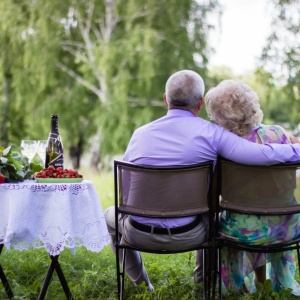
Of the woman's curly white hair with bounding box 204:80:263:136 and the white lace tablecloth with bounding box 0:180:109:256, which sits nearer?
the white lace tablecloth with bounding box 0:180:109:256

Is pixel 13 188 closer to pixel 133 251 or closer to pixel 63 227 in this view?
pixel 63 227

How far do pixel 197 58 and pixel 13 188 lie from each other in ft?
58.5

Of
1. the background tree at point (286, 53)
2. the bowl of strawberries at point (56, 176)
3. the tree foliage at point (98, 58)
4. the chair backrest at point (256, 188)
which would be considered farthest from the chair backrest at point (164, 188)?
the tree foliage at point (98, 58)

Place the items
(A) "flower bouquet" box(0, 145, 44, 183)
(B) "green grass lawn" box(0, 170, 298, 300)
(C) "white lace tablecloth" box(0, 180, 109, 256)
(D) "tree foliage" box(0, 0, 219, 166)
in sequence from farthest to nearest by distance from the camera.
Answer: (D) "tree foliage" box(0, 0, 219, 166) → (B) "green grass lawn" box(0, 170, 298, 300) → (A) "flower bouquet" box(0, 145, 44, 183) → (C) "white lace tablecloth" box(0, 180, 109, 256)

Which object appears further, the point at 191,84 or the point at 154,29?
the point at 154,29

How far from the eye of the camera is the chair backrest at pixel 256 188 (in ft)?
12.5

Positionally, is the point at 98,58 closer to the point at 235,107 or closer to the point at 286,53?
the point at 286,53

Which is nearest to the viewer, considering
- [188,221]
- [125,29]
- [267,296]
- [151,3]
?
[188,221]

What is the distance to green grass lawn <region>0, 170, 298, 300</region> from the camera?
431cm

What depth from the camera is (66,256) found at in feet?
18.6

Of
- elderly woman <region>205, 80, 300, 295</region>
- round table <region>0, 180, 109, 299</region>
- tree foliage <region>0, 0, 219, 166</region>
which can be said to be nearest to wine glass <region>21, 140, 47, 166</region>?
round table <region>0, 180, 109, 299</region>

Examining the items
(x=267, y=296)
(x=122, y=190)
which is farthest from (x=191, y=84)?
(x=267, y=296)

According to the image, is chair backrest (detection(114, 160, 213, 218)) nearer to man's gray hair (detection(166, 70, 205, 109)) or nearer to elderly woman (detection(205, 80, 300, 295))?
elderly woman (detection(205, 80, 300, 295))

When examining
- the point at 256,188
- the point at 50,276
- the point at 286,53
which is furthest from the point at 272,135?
the point at 286,53
